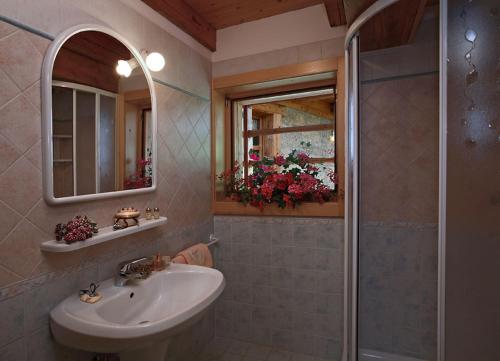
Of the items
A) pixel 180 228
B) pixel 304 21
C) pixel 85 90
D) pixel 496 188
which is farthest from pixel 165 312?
pixel 304 21

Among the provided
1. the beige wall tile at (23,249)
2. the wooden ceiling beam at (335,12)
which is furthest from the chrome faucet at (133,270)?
the wooden ceiling beam at (335,12)

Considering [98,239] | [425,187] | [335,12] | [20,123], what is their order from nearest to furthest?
[20,123], [98,239], [425,187], [335,12]

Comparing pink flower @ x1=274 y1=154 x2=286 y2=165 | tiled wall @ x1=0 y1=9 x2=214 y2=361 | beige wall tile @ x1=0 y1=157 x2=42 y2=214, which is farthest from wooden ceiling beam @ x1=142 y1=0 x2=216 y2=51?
beige wall tile @ x1=0 y1=157 x2=42 y2=214

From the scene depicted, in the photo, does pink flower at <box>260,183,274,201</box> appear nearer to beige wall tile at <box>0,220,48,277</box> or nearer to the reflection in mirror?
the reflection in mirror

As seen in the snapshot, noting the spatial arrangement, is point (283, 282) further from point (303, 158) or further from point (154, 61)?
point (154, 61)

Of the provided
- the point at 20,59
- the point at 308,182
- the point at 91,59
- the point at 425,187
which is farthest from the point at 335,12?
the point at 20,59

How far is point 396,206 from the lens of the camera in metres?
1.70

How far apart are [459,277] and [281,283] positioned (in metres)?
1.14

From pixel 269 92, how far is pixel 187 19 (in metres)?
0.75

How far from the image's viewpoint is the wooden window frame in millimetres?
1785

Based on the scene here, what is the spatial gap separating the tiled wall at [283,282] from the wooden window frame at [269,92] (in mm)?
66

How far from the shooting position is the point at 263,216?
6.48 feet

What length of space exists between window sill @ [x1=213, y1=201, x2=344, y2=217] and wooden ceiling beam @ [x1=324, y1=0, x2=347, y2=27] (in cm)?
113

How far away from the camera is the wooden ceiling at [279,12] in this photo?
4.08 ft
